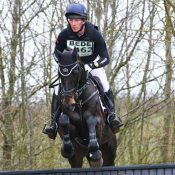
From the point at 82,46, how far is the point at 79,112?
803mm

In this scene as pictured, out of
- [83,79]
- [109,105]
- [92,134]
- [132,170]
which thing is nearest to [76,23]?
[83,79]

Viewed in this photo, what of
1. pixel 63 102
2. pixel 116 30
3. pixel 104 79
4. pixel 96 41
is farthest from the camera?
pixel 116 30

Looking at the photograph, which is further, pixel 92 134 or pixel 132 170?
pixel 132 170

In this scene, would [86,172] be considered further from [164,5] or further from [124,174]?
[164,5]

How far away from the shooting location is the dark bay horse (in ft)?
18.8

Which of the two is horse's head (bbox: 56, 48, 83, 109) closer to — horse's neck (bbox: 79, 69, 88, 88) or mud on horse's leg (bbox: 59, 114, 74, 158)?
horse's neck (bbox: 79, 69, 88, 88)

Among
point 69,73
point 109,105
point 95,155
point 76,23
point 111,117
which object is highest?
point 76,23

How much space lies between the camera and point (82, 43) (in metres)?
6.26

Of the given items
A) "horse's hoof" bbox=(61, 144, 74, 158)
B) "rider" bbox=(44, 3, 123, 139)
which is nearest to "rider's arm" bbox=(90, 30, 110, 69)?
"rider" bbox=(44, 3, 123, 139)

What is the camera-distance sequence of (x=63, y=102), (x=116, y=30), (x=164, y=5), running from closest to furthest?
1. (x=63, y=102)
2. (x=164, y=5)
3. (x=116, y=30)

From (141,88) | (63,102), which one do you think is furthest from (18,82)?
(63,102)

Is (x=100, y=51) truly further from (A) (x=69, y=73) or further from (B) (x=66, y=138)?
(B) (x=66, y=138)

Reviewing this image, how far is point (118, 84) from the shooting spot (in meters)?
13.8

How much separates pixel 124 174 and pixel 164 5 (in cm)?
657
